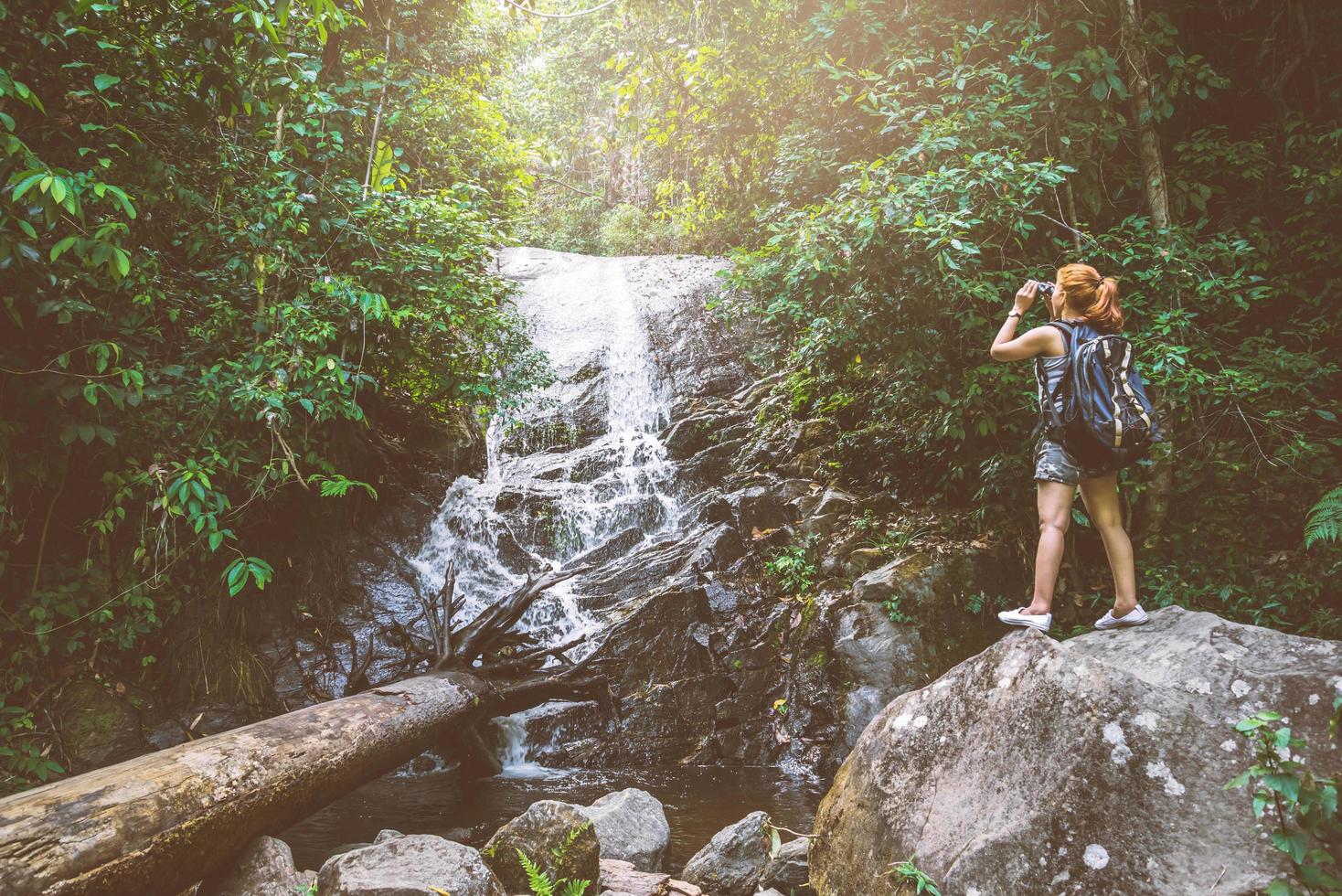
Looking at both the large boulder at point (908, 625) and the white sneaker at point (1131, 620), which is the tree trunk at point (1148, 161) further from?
the white sneaker at point (1131, 620)

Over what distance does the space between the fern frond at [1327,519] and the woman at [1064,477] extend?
1676 millimetres

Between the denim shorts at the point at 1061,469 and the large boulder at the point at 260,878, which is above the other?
the denim shorts at the point at 1061,469

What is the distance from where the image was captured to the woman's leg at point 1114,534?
12.1 feet

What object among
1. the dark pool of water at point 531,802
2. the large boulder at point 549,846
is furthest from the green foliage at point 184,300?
the large boulder at point 549,846

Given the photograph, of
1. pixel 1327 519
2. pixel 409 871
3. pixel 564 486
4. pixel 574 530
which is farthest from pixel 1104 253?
pixel 564 486

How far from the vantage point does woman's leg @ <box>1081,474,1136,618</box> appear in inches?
145

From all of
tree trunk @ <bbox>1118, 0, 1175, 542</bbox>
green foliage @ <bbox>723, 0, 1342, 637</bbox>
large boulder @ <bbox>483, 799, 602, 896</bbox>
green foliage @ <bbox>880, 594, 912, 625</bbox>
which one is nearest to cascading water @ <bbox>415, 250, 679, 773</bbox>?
large boulder @ <bbox>483, 799, 602, 896</bbox>

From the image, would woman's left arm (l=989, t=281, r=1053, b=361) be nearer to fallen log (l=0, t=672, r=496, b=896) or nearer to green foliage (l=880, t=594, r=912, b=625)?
green foliage (l=880, t=594, r=912, b=625)

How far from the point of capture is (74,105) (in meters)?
4.27

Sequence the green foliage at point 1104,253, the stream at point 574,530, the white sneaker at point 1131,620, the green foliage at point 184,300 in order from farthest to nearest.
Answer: the stream at point 574,530, the green foliage at point 1104,253, the green foliage at point 184,300, the white sneaker at point 1131,620

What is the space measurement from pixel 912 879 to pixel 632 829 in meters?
2.19

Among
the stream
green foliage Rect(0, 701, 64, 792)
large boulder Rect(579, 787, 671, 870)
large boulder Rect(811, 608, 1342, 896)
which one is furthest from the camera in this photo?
the stream

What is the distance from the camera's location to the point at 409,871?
3125mm

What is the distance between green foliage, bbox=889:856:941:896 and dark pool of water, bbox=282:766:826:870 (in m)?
2.09
